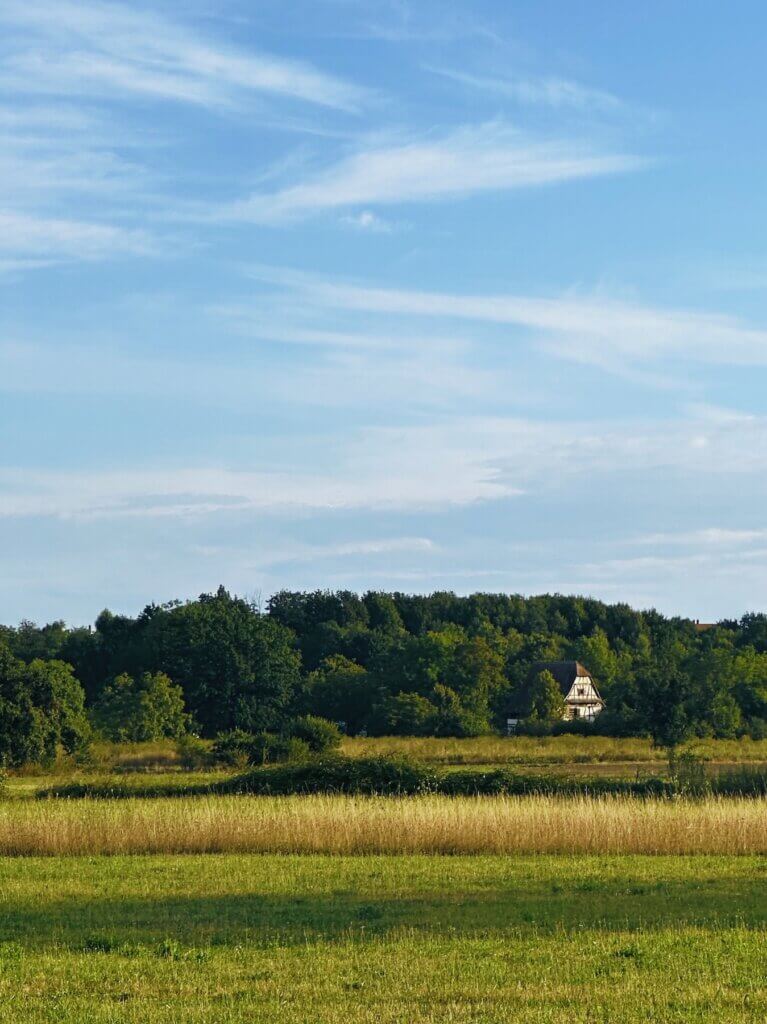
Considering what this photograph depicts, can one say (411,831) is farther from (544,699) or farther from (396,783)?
(544,699)

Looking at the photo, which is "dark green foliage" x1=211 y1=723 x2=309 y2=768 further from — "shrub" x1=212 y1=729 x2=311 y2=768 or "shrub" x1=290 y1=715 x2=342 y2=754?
"shrub" x1=290 y1=715 x2=342 y2=754

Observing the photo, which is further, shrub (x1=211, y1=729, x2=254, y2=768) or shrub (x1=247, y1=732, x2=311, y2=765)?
shrub (x1=211, y1=729, x2=254, y2=768)

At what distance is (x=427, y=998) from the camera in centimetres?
1161

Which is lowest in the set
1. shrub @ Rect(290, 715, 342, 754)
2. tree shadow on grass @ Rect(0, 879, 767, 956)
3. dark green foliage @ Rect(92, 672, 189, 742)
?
tree shadow on grass @ Rect(0, 879, 767, 956)

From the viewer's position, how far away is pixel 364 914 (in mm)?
17500

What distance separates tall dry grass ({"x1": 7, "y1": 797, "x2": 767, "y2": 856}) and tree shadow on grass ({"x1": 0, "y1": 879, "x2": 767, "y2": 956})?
18.0 feet

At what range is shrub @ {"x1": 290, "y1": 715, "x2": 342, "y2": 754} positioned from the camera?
64125mm

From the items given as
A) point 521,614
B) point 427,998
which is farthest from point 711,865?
point 521,614

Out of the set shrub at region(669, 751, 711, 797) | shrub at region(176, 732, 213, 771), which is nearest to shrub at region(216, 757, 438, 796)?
shrub at region(669, 751, 711, 797)

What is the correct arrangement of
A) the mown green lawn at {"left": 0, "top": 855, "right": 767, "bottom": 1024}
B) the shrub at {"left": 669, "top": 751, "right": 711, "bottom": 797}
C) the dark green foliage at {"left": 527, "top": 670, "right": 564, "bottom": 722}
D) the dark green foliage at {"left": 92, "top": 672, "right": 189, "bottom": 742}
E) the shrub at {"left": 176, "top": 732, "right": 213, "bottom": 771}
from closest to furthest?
the mown green lawn at {"left": 0, "top": 855, "right": 767, "bottom": 1024} → the shrub at {"left": 669, "top": 751, "right": 711, "bottom": 797} → the shrub at {"left": 176, "top": 732, "right": 213, "bottom": 771} → the dark green foliage at {"left": 92, "top": 672, "right": 189, "bottom": 742} → the dark green foliage at {"left": 527, "top": 670, "right": 564, "bottom": 722}

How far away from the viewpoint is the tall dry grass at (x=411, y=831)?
26.9 metres

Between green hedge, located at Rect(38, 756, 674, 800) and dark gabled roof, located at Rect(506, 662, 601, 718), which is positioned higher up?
dark gabled roof, located at Rect(506, 662, 601, 718)

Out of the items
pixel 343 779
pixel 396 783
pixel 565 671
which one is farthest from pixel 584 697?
pixel 396 783

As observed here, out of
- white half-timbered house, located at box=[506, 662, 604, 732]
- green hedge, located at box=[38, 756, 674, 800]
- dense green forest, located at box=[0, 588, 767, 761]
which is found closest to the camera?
green hedge, located at box=[38, 756, 674, 800]
